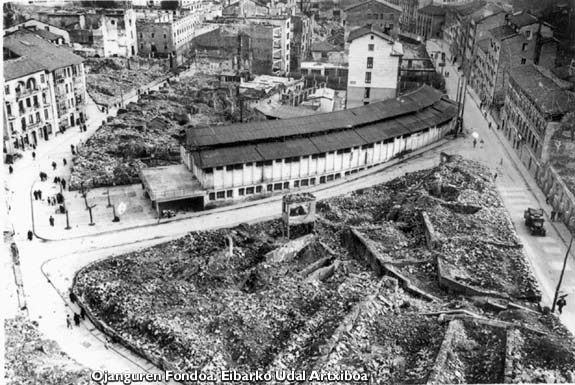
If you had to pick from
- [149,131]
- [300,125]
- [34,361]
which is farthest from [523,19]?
[34,361]

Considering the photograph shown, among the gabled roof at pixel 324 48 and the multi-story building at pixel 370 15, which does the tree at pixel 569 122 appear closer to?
the gabled roof at pixel 324 48

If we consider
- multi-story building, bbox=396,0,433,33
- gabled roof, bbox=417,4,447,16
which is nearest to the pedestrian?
gabled roof, bbox=417,4,447,16

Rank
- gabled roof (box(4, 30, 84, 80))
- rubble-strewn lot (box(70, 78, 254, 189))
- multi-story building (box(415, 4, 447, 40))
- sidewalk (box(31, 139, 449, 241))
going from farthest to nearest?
multi-story building (box(415, 4, 447, 40)) < gabled roof (box(4, 30, 84, 80)) < rubble-strewn lot (box(70, 78, 254, 189)) < sidewalk (box(31, 139, 449, 241))

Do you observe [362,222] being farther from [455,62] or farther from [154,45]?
[154,45]

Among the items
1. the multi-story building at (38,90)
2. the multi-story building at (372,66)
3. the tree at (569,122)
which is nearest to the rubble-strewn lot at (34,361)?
the multi-story building at (38,90)

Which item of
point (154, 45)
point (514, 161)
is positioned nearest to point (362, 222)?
point (514, 161)

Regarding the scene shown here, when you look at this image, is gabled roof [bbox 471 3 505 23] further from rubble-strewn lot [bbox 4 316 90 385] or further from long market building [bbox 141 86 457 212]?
rubble-strewn lot [bbox 4 316 90 385]

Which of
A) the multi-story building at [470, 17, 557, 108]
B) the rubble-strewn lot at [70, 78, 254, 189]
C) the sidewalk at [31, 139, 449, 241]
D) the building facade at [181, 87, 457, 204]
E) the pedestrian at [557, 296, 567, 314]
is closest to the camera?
the pedestrian at [557, 296, 567, 314]
